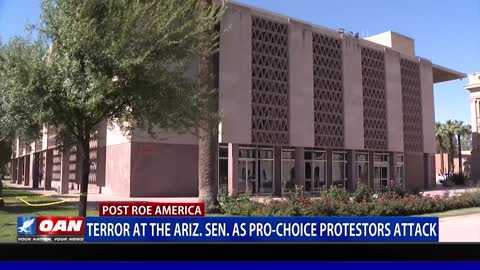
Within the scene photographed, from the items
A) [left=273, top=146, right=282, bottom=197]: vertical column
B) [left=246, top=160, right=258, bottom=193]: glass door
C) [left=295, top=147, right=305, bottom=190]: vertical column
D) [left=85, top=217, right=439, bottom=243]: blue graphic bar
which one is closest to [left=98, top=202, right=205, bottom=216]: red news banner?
[left=85, top=217, right=439, bottom=243]: blue graphic bar

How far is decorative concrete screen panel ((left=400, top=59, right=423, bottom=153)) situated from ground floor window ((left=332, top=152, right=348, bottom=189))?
232 inches

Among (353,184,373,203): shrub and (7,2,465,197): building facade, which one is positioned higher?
(7,2,465,197): building facade

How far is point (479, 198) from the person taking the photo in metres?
4.26

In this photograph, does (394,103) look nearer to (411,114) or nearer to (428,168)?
(411,114)

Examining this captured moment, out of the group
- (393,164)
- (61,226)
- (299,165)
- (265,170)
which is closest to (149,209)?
(61,226)

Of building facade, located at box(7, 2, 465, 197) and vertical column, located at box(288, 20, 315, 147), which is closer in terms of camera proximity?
building facade, located at box(7, 2, 465, 197)

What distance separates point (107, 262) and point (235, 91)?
25517 mm

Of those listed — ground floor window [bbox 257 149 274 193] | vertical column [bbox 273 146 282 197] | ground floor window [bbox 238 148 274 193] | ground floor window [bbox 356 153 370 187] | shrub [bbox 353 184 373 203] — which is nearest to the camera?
shrub [bbox 353 184 373 203]

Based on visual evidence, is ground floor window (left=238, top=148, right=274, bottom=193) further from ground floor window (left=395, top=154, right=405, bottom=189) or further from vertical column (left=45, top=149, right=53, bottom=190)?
ground floor window (left=395, top=154, right=405, bottom=189)

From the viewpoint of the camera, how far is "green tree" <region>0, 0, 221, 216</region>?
661 cm

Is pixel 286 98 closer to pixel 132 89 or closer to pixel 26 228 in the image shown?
pixel 132 89

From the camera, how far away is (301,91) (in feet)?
105

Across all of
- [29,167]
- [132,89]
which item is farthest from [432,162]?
[132,89]

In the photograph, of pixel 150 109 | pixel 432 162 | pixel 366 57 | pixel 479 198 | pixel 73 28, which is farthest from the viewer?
pixel 432 162
